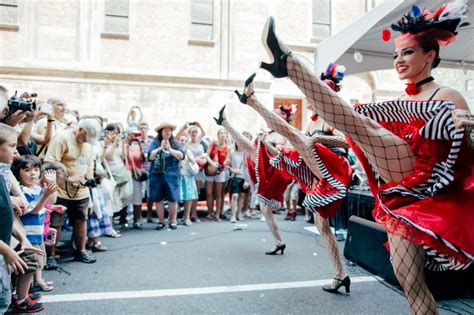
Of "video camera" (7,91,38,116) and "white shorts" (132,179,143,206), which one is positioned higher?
"video camera" (7,91,38,116)

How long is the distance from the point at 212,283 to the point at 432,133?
96.5 inches

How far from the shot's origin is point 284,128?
9.20 feet

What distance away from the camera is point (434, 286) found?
9.59 feet

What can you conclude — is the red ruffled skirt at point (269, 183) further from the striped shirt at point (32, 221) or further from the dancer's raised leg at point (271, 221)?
the striped shirt at point (32, 221)

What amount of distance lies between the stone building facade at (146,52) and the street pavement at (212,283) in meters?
7.34

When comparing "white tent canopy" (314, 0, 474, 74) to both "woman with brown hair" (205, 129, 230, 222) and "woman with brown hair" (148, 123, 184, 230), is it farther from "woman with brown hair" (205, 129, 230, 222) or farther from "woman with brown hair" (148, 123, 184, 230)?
"woman with brown hair" (148, 123, 184, 230)

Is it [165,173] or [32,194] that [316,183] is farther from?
[165,173]

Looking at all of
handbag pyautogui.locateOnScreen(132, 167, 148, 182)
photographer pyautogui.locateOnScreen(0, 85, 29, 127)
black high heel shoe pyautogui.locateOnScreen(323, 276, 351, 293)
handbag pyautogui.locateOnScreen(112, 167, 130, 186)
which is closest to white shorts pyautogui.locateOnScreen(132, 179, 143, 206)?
handbag pyautogui.locateOnScreen(132, 167, 148, 182)

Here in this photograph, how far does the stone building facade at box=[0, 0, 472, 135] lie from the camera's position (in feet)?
34.9

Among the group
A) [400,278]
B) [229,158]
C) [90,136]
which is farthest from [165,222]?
[400,278]

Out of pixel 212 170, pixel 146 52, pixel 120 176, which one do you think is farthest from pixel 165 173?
pixel 146 52

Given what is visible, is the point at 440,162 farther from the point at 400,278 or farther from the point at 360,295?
the point at 360,295

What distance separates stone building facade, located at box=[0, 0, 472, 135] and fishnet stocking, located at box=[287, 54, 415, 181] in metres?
10.3

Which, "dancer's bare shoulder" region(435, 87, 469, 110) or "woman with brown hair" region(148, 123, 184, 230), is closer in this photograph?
"dancer's bare shoulder" region(435, 87, 469, 110)
